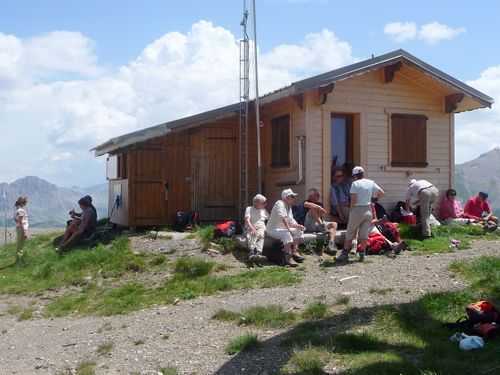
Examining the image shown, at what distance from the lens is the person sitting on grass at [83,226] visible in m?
14.9

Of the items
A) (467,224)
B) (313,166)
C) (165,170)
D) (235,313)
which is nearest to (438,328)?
(235,313)

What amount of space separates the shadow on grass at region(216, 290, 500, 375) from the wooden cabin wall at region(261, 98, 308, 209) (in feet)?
22.3

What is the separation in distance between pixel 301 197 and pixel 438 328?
24.9ft

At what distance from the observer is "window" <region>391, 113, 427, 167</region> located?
47.9ft

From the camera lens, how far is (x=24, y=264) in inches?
545

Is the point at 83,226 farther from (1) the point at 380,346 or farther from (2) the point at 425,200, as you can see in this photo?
(1) the point at 380,346

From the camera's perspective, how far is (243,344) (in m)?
6.68

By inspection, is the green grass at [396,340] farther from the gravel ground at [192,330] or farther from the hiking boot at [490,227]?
the hiking boot at [490,227]

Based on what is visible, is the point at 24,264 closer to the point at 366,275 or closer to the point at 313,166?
the point at 313,166

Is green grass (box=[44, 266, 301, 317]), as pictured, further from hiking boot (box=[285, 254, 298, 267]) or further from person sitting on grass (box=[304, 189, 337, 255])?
person sitting on grass (box=[304, 189, 337, 255])

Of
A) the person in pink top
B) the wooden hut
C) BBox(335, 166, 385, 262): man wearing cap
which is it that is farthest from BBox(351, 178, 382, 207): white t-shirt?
the person in pink top

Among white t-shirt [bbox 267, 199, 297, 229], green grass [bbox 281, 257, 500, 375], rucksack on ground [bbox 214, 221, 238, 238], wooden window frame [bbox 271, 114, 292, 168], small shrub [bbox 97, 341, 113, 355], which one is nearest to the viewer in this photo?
green grass [bbox 281, 257, 500, 375]

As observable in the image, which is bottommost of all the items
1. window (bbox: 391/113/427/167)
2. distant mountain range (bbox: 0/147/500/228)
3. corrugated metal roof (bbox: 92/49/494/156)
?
distant mountain range (bbox: 0/147/500/228)

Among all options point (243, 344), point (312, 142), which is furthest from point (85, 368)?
point (312, 142)
